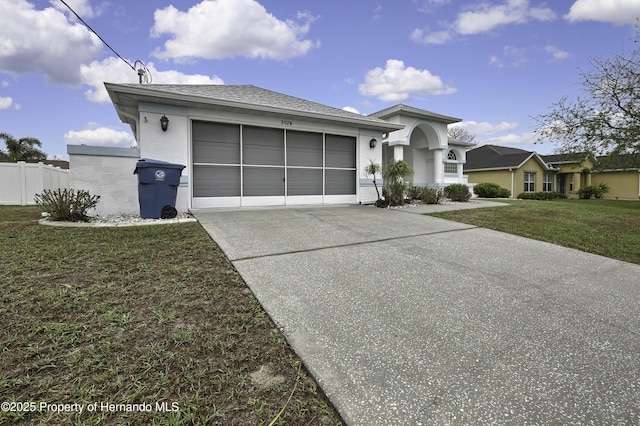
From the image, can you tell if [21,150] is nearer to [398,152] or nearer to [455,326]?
[398,152]

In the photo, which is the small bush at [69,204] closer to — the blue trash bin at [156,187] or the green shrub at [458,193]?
the blue trash bin at [156,187]

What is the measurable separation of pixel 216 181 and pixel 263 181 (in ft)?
4.47

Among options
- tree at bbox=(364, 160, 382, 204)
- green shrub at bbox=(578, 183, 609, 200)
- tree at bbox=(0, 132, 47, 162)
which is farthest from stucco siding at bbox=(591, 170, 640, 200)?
tree at bbox=(0, 132, 47, 162)

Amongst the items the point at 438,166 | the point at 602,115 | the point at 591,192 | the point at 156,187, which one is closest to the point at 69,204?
the point at 156,187

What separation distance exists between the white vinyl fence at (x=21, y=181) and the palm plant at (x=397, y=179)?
13568 millimetres

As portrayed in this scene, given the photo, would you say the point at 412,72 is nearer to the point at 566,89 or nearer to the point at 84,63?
the point at 566,89

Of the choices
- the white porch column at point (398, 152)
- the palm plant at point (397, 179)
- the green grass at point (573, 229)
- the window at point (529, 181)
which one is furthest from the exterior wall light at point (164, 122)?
the window at point (529, 181)

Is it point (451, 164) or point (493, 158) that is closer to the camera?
point (451, 164)

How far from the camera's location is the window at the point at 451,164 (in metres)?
16.5

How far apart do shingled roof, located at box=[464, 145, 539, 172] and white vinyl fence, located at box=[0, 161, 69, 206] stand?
88.2 feet

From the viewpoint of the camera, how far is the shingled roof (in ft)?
75.2

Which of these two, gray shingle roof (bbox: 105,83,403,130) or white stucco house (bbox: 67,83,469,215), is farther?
white stucco house (bbox: 67,83,469,215)

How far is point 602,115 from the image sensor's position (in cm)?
1194

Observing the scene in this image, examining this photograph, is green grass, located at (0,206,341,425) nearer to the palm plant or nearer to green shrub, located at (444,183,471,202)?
the palm plant
